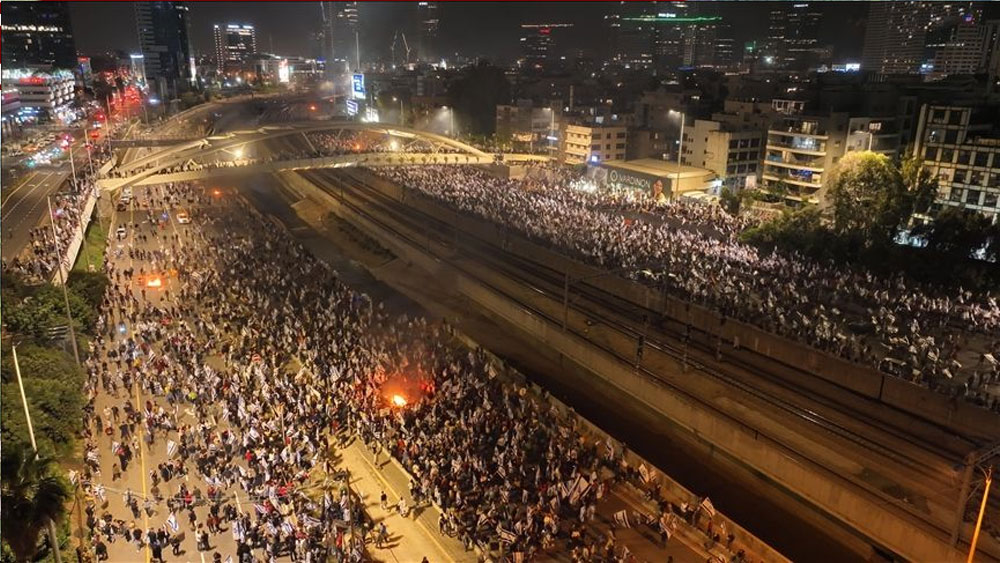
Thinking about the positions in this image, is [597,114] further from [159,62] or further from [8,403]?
[159,62]

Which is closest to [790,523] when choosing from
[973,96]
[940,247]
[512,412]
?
[512,412]

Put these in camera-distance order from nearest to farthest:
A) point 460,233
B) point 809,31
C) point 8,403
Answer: point 8,403
point 460,233
point 809,31

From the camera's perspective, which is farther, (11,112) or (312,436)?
(11,112)

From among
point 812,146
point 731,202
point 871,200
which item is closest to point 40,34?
point 731,202

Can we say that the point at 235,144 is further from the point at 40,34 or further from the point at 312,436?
the point at 40,34

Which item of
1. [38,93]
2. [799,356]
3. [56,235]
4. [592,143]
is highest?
[38,93]

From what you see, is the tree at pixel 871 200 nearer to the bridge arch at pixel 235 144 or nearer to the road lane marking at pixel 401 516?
the road lane marking at pixel 401 516

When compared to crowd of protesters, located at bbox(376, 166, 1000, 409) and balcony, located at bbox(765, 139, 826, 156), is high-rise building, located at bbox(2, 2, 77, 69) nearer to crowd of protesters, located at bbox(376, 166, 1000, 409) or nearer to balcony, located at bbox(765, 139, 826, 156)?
crowd of protesters, located at bbox(376, 166, 1000, 409)
